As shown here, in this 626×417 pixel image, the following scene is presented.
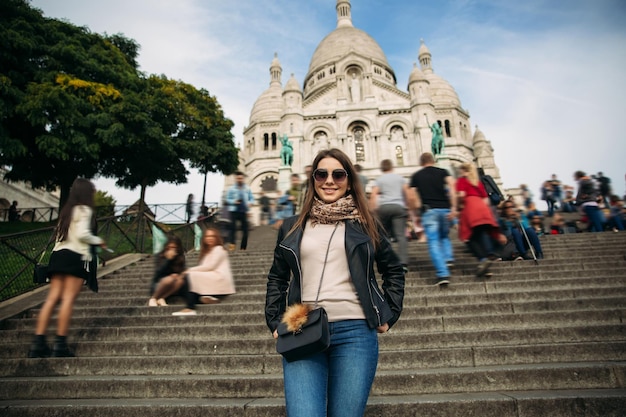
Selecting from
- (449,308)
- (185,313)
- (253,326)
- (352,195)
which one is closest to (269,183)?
(185,313)

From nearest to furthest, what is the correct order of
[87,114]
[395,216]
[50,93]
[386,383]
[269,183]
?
[386,383], [395,216], [50,93], [87,114], [269,183]

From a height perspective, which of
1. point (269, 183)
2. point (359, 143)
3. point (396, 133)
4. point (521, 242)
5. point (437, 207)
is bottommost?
point (521, 242)

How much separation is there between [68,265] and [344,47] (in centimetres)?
4962

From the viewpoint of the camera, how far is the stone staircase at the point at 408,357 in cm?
285

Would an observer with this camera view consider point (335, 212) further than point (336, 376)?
Yes

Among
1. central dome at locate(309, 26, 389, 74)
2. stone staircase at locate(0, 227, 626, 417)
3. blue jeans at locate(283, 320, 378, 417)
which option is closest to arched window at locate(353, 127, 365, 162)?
central dome at locate(309, 26, 389, 74)

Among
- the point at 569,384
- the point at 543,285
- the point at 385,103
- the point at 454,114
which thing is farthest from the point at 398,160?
the point at 569,384

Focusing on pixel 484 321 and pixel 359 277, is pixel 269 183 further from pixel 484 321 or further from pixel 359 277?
pixel 359 277

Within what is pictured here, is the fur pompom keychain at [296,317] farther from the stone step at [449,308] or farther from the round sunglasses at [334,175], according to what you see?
the stone step at [449,308]

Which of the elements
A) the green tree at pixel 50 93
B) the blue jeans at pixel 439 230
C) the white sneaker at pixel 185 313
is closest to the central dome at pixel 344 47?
the green tree at pixel 50 93

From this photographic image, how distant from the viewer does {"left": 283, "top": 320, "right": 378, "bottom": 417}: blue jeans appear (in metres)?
1.54

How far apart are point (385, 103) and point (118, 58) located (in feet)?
73.8

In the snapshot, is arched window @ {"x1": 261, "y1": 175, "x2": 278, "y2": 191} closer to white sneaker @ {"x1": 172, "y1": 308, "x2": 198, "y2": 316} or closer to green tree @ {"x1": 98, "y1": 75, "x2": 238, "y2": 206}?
green tree @ {"x1": 98, "y1": 75, "x2": 238, "y2": 206}

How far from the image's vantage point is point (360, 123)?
32375 mm
